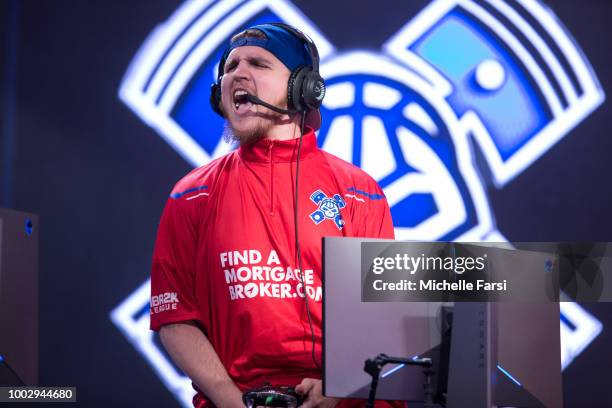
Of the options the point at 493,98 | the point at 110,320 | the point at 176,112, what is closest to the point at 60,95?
the point at 176,112

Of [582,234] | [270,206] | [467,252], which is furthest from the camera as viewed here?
[582,234]

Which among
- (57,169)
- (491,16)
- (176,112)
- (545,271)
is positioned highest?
(491,16)

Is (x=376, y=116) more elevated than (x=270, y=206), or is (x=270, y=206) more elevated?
(x=376, y=116)

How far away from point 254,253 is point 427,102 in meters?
1.55

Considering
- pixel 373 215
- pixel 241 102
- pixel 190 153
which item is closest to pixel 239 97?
pixel 241 102

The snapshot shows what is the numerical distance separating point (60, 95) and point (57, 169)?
0.35 m

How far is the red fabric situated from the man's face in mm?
57

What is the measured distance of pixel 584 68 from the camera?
11.0 ft

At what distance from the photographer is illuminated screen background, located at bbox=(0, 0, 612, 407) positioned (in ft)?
10.7

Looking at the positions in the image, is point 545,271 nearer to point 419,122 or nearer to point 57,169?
point 419,122

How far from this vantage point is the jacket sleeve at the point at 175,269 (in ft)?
6.63

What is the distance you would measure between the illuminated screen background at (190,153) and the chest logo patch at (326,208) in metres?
1.16

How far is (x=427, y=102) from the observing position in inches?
129

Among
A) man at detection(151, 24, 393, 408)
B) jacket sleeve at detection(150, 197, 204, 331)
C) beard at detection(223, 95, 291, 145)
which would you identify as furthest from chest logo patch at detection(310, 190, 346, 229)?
jacket sleeve at detection(150, 197, 204, 331)
